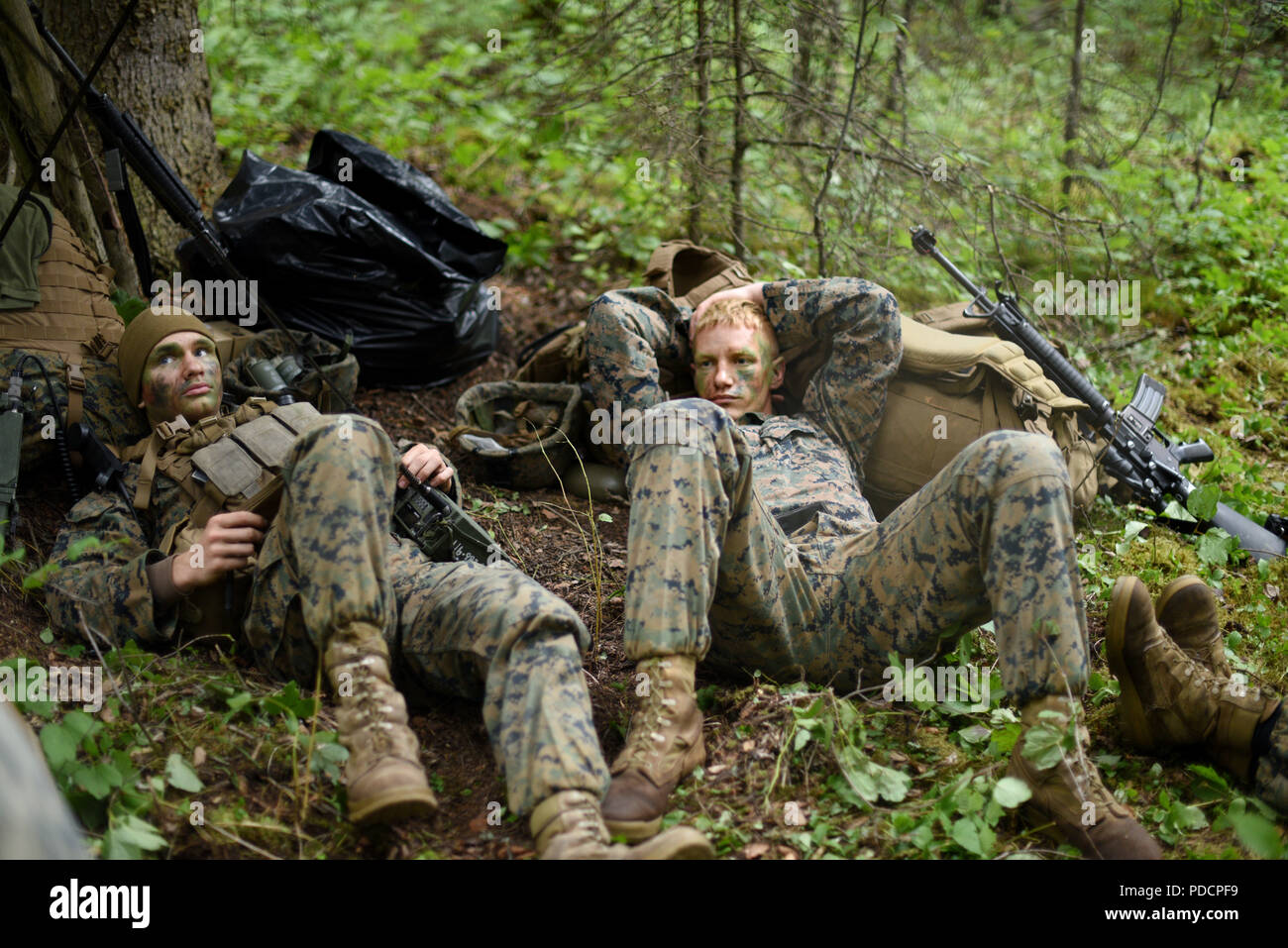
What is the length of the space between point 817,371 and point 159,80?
3299 millimetres

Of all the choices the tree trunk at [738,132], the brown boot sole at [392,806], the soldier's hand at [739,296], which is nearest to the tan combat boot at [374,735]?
the brown boot sole at [392,806]

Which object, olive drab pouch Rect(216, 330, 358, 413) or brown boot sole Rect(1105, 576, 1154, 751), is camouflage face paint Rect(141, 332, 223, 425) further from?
brown boot sole Rect(1105, 576, 1154, 751)

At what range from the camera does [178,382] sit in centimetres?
340

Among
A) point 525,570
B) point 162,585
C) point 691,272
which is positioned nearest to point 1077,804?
point 525,570

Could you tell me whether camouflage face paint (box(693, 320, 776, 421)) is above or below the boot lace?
above

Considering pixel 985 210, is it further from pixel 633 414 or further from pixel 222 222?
pixel 222 222

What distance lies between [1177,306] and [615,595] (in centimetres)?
431

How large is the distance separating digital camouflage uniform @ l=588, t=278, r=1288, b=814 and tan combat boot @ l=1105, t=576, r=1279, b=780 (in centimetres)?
8

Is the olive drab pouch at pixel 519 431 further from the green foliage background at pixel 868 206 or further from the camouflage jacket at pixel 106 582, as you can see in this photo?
the green foliage background at pixel 868 206

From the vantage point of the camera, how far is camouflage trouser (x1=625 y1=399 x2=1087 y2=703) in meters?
2.47

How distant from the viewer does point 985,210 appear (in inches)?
205

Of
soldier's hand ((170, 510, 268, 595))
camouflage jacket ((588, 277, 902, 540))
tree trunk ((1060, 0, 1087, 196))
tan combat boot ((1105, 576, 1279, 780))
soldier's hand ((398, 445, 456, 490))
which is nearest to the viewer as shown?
tan combat boot ((1105, 576, 1279, 780))

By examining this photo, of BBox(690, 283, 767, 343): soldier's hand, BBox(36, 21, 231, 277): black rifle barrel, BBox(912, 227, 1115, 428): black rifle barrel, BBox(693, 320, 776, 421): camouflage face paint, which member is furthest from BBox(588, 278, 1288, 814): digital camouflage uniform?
BBox(36, 21, 231, 277): black rifle barrel
